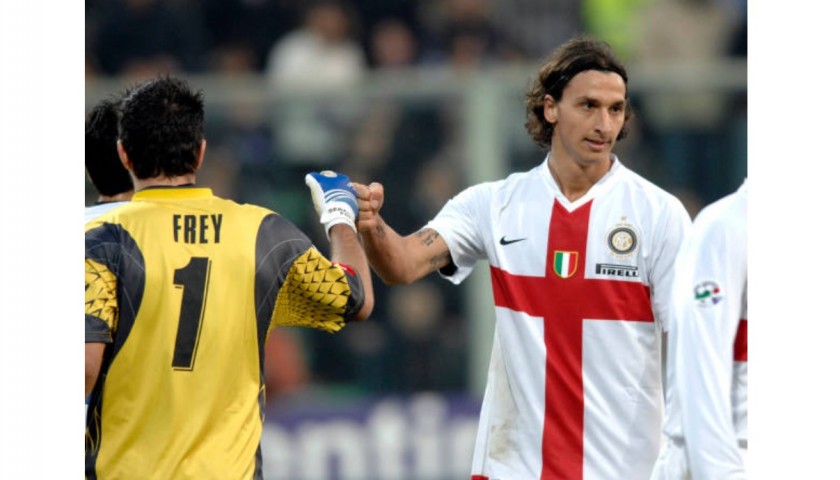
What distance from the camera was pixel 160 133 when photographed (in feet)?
17.4

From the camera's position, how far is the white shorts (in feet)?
16.5

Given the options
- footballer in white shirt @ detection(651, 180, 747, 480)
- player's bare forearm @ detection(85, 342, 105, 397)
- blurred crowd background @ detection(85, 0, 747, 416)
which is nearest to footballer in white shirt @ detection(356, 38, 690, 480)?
footballer in white shirt @ detection(651, 180, 747, 480)

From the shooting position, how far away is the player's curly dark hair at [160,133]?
17.5 ft

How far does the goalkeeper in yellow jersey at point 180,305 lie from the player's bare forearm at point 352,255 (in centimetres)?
5

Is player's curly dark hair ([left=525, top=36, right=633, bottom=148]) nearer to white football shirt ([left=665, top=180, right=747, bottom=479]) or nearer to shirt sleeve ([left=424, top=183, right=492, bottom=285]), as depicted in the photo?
shirt sleeve ([left=424, top=183, right=492, bottom=285])

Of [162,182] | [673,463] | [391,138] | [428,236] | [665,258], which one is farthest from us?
[391,138]

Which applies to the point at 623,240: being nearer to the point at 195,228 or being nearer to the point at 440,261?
the point at 440,261

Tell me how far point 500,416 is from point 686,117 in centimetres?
508

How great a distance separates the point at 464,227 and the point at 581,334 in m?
0.68

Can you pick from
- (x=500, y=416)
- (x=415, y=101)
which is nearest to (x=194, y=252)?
(x=500, y=416)

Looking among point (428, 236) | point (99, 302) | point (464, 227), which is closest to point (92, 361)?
point (99, 302)

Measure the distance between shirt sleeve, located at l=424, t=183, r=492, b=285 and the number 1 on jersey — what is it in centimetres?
132
